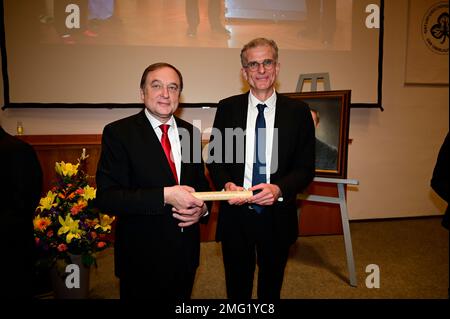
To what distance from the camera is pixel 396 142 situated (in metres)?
4.20

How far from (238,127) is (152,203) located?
2.05ft

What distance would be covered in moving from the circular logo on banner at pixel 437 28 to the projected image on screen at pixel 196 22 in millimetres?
1126

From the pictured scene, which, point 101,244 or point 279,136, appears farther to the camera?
point 101,244

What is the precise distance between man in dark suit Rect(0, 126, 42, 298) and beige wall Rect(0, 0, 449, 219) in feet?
10.1

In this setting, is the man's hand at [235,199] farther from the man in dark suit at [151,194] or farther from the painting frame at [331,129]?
the painting frame at [331,129]

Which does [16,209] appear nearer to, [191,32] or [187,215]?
[187,215]

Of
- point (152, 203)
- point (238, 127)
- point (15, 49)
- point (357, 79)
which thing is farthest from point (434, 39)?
point (15, 49)

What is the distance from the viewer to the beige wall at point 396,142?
158 inches

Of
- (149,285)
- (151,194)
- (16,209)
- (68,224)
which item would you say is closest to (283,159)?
(151,194)

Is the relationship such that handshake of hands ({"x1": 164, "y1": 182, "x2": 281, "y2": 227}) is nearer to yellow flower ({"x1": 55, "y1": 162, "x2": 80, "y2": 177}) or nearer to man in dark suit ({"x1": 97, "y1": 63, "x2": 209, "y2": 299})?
man in dark suit ({"x1": 97, "y1": 63, "x2": 209, "y2": 299})

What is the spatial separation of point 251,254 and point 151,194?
679 millimetres

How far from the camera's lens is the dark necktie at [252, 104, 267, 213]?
163 centimetres

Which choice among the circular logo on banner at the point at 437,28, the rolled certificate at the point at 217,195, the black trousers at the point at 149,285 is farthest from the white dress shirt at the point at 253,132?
the circular logo on banner at the point at 437,28

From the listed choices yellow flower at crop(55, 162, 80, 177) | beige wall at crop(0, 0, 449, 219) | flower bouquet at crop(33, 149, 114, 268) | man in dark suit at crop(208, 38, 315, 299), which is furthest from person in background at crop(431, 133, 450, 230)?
beige wall at crop(0, 0, 449, 219)
